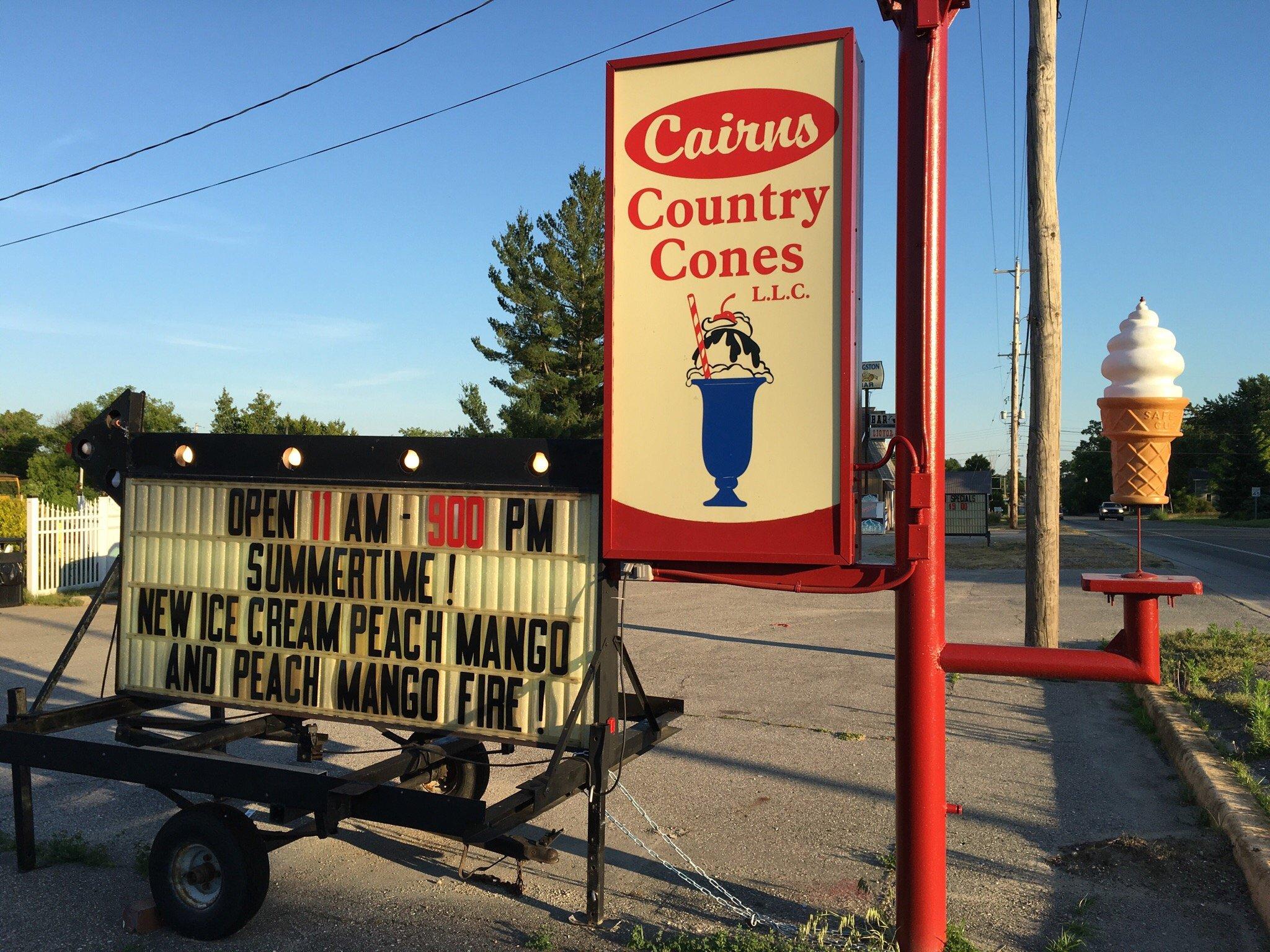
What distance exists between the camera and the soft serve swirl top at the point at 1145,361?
12.9ft

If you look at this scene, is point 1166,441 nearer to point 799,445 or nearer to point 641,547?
point 799,445

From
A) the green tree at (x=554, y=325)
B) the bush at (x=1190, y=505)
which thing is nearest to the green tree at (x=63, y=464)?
the green tree at (x=554, y=325)

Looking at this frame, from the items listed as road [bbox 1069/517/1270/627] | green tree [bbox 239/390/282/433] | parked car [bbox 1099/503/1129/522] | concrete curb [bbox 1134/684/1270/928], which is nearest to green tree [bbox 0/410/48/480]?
green tree [bbox 239/390/282/433]

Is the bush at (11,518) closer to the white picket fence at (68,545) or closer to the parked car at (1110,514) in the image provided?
the white picket fence at (68,545)

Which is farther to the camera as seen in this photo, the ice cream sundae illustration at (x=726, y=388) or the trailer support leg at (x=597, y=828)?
the trailer support leg at (x=597, y=828)

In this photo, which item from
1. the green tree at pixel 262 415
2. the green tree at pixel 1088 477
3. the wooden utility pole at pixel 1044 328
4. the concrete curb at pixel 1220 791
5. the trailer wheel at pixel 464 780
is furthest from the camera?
the green tree at pixel 1088 477

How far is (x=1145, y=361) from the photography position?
3916 millimetres

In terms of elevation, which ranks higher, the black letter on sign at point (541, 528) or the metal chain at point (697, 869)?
the black letter on sign at point (541, 528)

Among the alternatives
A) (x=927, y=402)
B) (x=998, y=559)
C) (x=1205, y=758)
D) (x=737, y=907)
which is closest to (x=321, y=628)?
(x=737, y=907)

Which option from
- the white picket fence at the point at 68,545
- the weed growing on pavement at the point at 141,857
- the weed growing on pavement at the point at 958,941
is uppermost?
the white picket fence at the point at 68,545

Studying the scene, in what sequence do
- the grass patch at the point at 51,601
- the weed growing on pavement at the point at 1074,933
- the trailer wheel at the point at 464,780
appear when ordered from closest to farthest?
the weed growing on pavement at the point at 1074,933 → the trailer wheel at the point at 464,780 → the grass patch at the point at 51,601

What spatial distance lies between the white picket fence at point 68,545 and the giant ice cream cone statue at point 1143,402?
16529mm

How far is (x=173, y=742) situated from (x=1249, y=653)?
10.1 metres

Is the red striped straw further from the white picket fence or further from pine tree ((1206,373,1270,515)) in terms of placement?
pine tree ((1206,373,1270,515))
